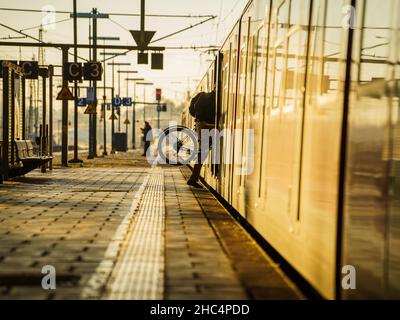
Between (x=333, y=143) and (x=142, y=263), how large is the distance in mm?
2389

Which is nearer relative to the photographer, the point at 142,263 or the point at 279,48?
the point at 142,263

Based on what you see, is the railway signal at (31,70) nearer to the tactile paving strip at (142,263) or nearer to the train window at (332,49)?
the tactile paving strip at (142,263)

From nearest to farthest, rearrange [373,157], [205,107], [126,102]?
1. [373,157]
2. [205,107]
3. [126,102]

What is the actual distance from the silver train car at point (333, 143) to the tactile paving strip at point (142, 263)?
3.48 ft

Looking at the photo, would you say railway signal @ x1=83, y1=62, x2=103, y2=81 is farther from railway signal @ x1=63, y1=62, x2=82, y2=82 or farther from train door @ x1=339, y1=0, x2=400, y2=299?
train door @ x1=339, y1=0, x2=400, y2=299

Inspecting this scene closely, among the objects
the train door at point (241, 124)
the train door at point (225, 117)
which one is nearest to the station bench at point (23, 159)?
the train door at point (225, 117)

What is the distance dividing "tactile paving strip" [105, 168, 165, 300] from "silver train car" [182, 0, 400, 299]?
1.06 m

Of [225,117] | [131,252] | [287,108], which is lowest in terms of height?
[131,252]

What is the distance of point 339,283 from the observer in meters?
4.55

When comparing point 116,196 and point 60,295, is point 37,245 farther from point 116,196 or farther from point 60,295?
point 116,196

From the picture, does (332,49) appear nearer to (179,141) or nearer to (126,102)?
(179,141)

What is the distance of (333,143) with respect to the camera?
189 inches

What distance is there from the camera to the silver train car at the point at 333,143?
4.08m

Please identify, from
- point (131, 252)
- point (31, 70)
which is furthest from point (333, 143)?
point (31, 70)
